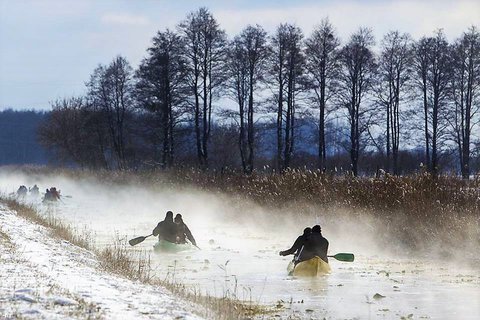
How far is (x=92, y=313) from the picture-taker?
7555 millimetres

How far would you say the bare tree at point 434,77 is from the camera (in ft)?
136

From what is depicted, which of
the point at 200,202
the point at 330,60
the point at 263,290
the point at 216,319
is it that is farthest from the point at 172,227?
the point at 330,60

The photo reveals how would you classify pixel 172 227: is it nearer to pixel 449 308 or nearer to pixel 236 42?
pixel 449 308

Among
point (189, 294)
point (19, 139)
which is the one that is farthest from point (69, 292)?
point (19, 139)

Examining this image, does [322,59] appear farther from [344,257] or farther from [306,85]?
[344,257]

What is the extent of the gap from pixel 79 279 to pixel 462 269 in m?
9.58

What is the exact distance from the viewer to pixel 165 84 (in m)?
42.5

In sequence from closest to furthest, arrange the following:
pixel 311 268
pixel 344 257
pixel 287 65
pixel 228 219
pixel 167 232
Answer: pixel 311 268, pixel 344 257, pixel 167 232, pixel 228 219, pixel 287 65

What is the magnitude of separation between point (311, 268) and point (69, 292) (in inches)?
313

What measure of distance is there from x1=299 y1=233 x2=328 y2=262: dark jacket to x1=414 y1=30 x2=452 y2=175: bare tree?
25.9 metres

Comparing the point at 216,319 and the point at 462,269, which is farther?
the point at 462,269

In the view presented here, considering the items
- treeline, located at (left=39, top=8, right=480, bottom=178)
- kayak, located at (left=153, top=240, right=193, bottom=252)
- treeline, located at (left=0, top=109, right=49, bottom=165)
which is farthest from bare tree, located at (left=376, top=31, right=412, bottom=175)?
treeline, located at (left=0, top=109, right=49, bottom=165)

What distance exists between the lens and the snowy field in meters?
10.2

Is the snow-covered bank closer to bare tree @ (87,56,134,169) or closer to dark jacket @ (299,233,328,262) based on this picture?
dark jacket @ (299,233,328,262)
